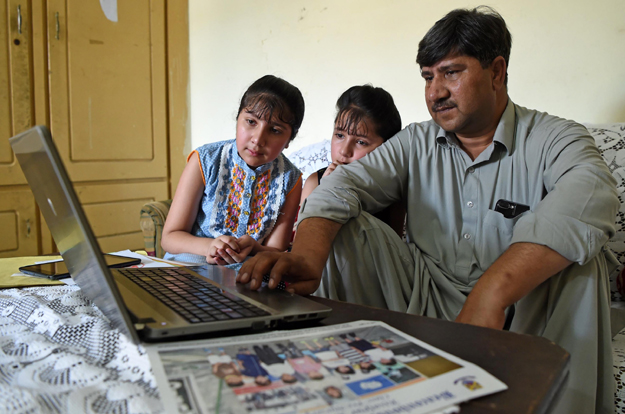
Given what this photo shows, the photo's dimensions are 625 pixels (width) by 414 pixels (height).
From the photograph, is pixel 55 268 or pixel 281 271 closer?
pixel 281 271

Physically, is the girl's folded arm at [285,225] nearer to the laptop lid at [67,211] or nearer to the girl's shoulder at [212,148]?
the girl's shoulder at [212,148]

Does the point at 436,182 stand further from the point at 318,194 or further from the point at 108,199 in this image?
the point at 108,199

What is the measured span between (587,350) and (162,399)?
846 mm

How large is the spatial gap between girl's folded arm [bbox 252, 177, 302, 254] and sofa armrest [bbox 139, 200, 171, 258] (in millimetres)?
452

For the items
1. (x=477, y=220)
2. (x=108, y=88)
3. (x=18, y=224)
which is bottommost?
(x=18, y=224)

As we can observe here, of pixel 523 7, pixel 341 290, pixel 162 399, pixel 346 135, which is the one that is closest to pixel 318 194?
pixel 341 290

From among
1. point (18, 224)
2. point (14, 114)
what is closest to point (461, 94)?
point (14, 114)

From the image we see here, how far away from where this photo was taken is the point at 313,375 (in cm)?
45

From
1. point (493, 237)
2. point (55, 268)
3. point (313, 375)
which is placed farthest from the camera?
point (493, 237)

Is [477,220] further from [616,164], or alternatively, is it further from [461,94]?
[616,164]

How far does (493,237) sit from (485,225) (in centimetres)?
4

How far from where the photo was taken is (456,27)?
1251mm

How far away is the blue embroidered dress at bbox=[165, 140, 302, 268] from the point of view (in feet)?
5.30

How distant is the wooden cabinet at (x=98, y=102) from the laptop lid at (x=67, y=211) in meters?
2.36
